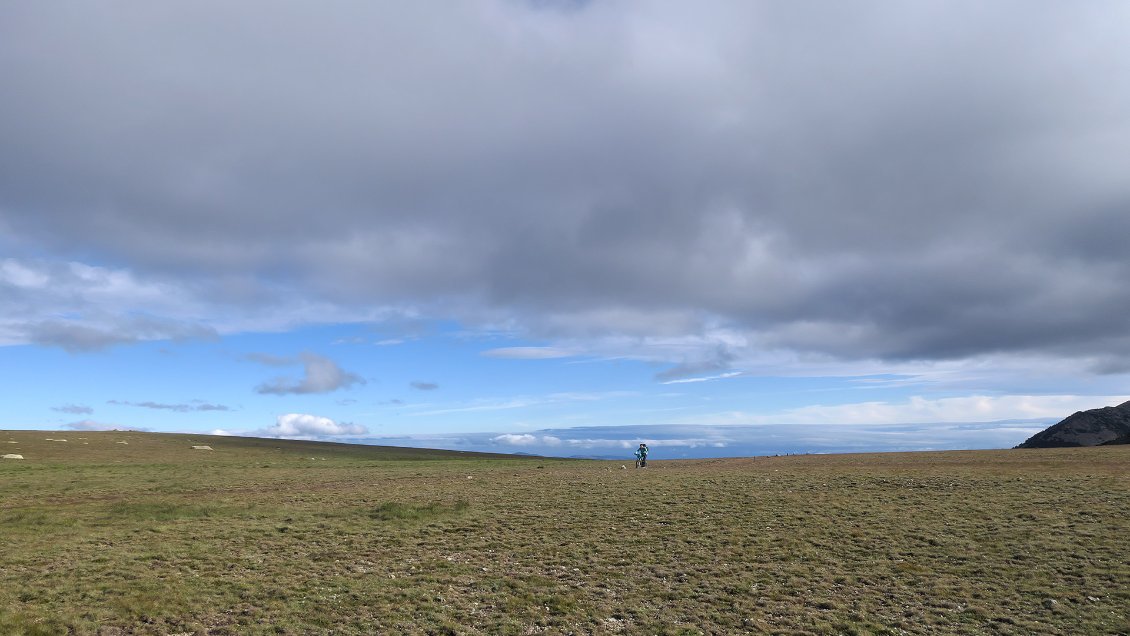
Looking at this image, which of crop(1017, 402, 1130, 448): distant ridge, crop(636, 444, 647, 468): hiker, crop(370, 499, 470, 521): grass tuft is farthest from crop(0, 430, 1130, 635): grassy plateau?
crop(1017, 402, 1130, 448): distant ridge

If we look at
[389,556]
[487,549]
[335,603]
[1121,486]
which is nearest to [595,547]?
[487,549]

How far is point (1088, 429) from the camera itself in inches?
5074

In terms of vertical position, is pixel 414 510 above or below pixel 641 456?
below

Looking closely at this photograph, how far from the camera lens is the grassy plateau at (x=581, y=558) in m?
18.1

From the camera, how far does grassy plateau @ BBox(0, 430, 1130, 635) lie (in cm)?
1808

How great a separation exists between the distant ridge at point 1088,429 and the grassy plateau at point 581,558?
102m

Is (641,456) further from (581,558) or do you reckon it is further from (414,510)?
(581,558)

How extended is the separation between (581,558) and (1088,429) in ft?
507

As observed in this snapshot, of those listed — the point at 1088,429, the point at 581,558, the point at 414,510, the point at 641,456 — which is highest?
the point at 1088,429

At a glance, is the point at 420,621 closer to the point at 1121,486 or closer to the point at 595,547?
the point at 595,547

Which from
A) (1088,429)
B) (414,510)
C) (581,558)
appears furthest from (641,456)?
(1088,429)

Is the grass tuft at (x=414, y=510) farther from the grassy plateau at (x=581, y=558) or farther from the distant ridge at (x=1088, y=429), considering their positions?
the distant ridge at (x=1088, y=429)

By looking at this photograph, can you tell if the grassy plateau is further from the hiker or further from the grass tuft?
the hiker

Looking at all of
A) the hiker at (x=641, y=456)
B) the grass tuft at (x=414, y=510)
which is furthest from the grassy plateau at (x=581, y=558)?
the hiker at (x=641, y=456)
